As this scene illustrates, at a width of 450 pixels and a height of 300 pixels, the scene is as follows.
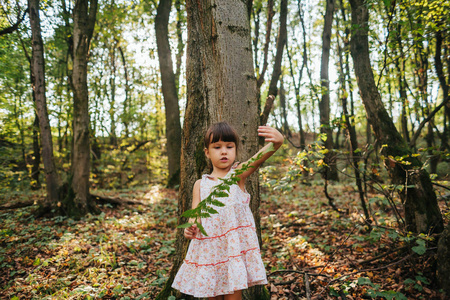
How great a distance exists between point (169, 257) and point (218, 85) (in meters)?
3.32

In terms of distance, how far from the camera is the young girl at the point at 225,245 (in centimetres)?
186

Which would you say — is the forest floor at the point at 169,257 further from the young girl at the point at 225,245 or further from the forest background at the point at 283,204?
the young girl at the point at 225,245

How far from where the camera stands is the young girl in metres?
1.86

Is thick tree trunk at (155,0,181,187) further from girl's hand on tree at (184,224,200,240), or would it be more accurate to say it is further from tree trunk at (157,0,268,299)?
girl's hand on tree at (184,224,200,240)

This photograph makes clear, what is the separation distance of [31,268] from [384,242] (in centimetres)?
518

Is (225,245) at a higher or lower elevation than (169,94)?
lower

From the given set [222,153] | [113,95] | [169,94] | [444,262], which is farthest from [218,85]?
[113,95]

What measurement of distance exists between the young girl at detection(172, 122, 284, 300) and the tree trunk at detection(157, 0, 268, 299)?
12.2 inches

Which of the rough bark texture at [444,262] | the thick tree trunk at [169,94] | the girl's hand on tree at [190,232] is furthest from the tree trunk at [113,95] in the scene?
the rough bark texture at [444,262]

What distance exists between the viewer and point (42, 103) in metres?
6.22

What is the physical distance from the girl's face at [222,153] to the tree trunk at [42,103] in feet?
19.8

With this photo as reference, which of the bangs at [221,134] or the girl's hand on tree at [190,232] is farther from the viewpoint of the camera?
the bangs at [221,134]

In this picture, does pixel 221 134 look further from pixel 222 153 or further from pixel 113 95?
pixel 113 95

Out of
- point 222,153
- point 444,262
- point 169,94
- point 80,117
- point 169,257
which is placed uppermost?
point 169,94
